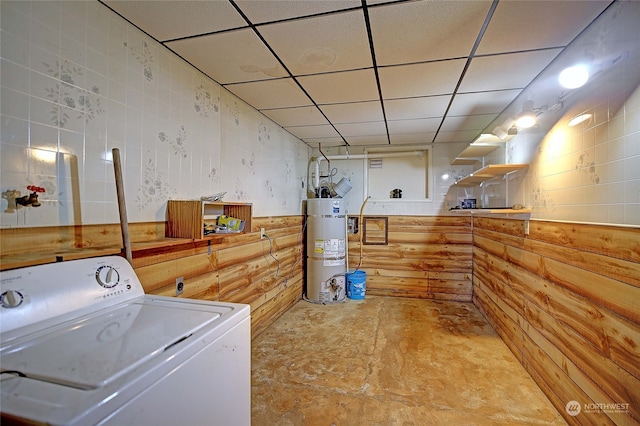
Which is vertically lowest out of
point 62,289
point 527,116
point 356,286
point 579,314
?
point 356,286

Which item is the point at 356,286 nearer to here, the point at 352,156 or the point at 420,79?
the point at 352,156

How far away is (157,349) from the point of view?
0.81 m

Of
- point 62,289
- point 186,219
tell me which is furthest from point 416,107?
point 62,289

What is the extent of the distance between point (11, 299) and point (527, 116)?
2764mm

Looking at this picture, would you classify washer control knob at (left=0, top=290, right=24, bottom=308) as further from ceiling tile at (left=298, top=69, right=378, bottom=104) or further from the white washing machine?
ceiling tile at (left=298, top=69, right=378, bottom=104)

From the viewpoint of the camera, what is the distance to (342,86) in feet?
7.56

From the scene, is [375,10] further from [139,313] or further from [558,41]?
[139,313]

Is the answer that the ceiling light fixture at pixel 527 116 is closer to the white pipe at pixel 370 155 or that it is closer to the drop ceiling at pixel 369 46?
the drop ceiling at pixel 369 46

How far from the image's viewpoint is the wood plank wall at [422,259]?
4.07 metres

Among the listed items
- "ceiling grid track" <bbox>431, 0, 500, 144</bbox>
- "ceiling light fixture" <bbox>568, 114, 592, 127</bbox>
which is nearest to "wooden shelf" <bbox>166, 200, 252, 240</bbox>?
"ceiling grid track" <bbox>431, 0, 500, 144</bbox>

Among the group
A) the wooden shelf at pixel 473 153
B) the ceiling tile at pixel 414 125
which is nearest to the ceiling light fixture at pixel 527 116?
the wooden shelf at pixel 473 153

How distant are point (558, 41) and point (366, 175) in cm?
290

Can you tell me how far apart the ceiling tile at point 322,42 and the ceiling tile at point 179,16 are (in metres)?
0.20

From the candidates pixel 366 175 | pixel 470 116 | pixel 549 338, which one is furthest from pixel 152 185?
pixel 366 175
